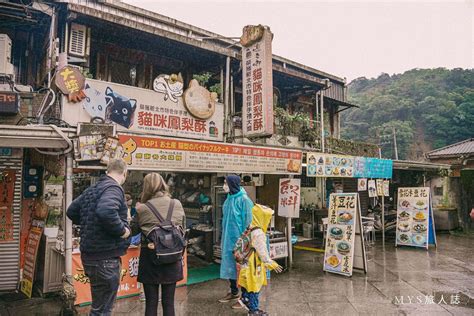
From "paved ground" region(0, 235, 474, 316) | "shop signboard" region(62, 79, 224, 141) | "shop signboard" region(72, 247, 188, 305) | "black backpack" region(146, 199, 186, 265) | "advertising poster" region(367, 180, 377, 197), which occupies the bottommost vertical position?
"paved ground" region(0, 235, 474, 316)

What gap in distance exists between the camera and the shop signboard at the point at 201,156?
5.80 m

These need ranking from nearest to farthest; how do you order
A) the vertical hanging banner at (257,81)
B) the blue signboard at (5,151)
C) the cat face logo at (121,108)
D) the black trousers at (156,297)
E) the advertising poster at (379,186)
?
the black trousers at (156,297) < the blue signboard at (5,151) < the cat face logo at (121,108) < the vertical hanging banner at (257,81) < the advertising poster at (379,186)

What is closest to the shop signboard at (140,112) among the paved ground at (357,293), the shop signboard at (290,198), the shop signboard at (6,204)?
the shop signboard at (6,204)

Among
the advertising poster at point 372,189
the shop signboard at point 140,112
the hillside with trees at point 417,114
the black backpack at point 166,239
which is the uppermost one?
the hillside with trees at point 417,114

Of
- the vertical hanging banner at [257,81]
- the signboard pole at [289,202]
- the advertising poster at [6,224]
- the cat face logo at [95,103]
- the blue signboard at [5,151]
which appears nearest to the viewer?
the cat face logo at [95,103]

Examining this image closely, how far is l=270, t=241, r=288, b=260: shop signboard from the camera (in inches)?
314

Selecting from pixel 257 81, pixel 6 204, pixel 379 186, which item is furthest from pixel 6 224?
pixel 379 186

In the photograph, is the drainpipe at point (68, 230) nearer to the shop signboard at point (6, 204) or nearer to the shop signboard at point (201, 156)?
the shop signboard at point (201, 156)

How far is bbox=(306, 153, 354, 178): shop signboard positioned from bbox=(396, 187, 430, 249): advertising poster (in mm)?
2888

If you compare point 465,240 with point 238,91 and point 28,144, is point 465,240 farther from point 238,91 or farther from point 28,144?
point 28,144

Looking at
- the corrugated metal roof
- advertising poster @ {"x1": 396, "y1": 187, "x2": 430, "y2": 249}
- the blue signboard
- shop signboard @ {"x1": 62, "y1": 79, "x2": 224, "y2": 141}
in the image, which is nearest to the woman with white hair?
shop signboard @ {"x1": 62, "y1": 79, "x2": 224, "y2": 141}

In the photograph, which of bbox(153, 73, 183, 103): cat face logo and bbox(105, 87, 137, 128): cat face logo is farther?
bbox(153, 73, 183, 103): cat face logo

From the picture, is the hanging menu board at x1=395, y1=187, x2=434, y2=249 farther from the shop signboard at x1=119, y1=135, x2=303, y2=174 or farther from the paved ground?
the shop signboard at x1=119, y1=135, x2=303, y2=174

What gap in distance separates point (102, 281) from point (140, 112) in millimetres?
5021
